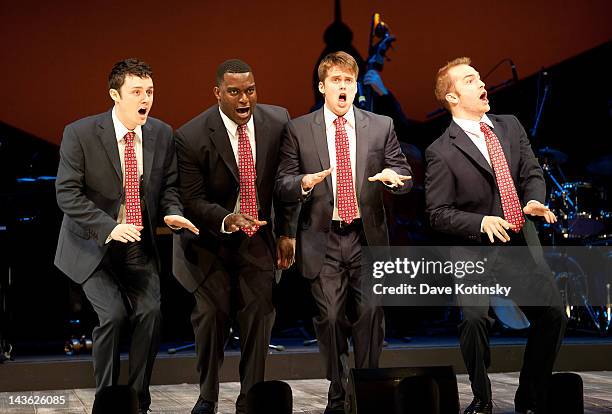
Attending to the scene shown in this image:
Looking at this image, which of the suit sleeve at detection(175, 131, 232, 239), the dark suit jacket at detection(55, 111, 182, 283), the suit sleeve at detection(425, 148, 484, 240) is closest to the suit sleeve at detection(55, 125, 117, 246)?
the dark suit jacket at detection(55, 111, 182, 283)

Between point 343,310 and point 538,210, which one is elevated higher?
point 538,210

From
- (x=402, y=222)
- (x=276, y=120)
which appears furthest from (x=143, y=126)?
(x=402, y=222)

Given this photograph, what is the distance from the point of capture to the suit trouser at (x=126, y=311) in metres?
4.15

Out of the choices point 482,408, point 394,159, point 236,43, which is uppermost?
point 236,43

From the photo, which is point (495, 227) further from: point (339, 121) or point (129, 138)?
point (129, 138)

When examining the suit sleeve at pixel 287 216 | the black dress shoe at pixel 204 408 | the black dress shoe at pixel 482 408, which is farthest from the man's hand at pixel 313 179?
the black dress shoe at pixel 482 408

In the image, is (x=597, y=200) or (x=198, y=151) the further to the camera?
(x=597, y=200)

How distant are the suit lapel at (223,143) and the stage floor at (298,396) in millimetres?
1302

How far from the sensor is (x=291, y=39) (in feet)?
25.6

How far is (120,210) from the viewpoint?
170 inches

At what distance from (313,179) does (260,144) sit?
0.49m

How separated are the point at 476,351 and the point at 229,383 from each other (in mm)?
2065

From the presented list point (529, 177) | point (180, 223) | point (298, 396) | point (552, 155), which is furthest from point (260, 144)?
point (552, 155)

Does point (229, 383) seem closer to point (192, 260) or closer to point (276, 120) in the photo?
point (192, 260)
